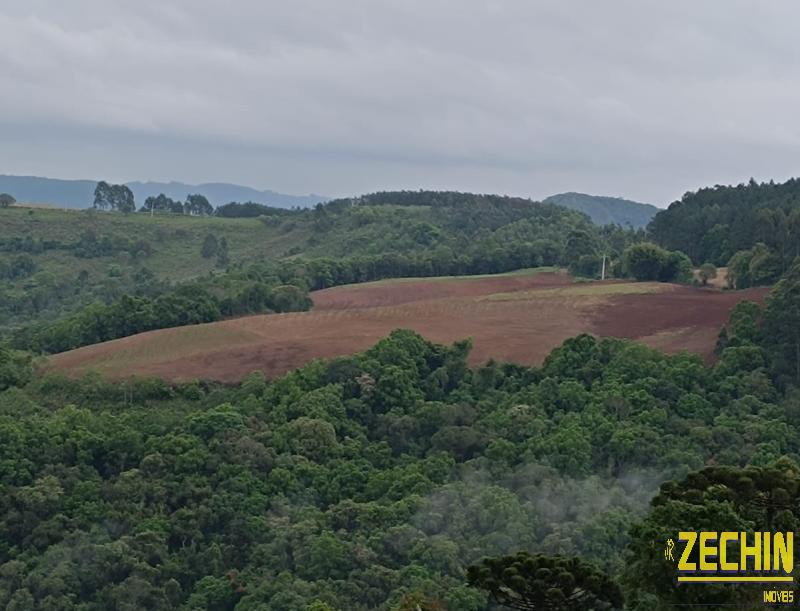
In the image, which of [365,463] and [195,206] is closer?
[365,463]

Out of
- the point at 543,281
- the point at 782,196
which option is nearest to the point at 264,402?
the point at 543,281

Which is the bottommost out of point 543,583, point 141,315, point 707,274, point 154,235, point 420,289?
point 141,315

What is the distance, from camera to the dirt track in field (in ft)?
191

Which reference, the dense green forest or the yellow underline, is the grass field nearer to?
the dense green forest

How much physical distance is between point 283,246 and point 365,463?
272 feet

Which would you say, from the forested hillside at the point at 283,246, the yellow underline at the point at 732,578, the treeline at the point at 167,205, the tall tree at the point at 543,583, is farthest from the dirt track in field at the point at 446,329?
the treeline at the point at 167,205

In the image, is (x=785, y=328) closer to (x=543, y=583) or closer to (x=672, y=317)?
(x=672, y=317)

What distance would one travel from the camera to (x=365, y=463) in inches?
1832

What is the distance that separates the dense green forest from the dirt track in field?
3.08 metres

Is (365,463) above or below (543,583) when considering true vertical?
below

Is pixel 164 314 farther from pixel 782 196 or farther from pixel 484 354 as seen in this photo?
pixel 782 196

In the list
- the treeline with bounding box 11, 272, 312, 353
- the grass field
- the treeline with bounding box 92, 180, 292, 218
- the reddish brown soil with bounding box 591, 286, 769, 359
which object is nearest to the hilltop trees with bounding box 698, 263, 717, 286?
the reddish brown soil with bounding box 591, 286, 769, 359

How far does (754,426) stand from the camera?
45406 mm

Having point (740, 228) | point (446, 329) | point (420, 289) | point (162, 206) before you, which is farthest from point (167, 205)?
point (446, 329)
